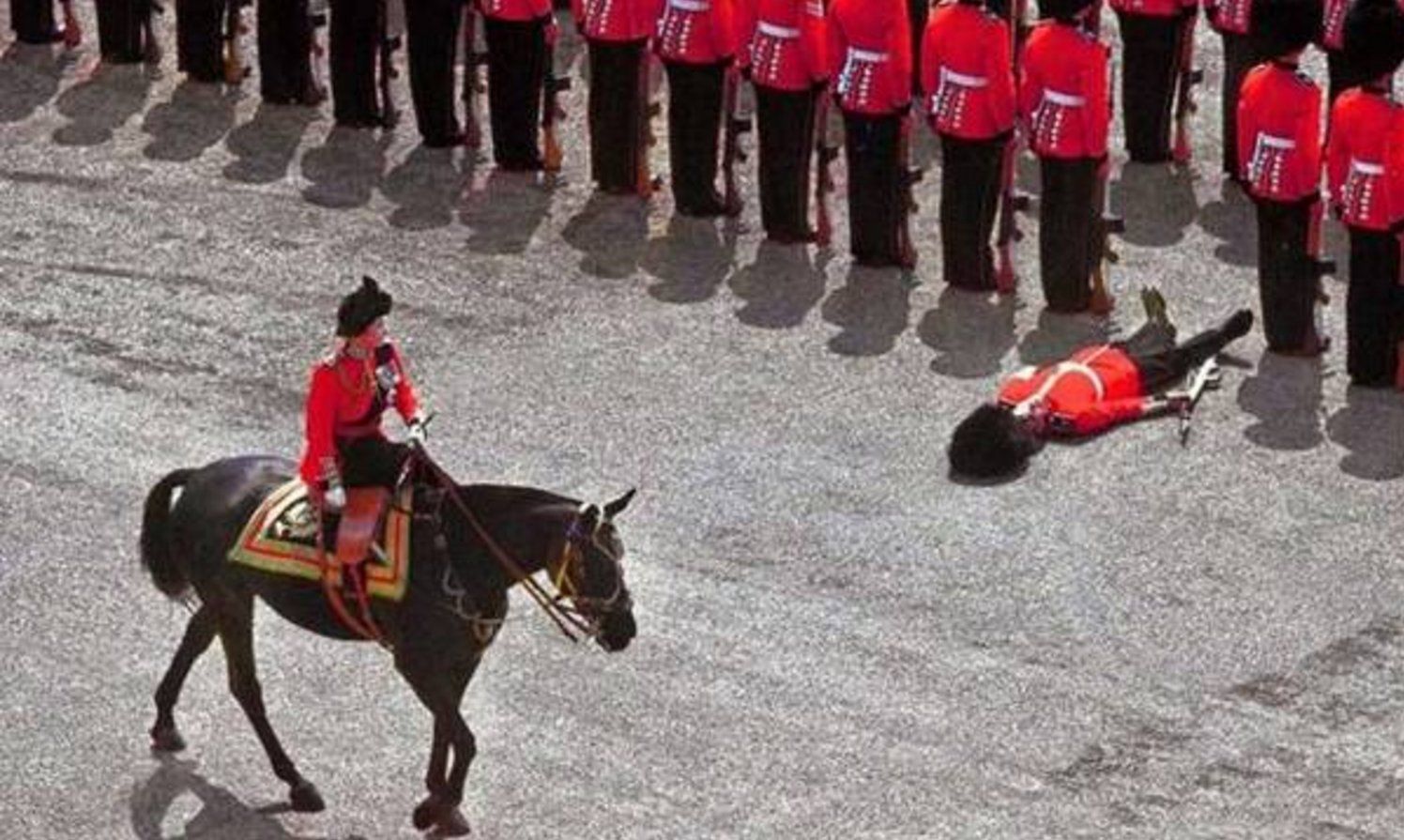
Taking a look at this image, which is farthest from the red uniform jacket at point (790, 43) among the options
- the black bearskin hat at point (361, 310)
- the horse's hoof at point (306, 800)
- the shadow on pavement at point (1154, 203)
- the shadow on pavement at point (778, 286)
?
the horse's hoof at point (306, 800)

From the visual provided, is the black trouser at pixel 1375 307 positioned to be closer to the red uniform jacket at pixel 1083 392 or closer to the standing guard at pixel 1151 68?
the red uniform jacket at pixel 1083 392

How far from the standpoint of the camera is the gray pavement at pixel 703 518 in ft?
49.3

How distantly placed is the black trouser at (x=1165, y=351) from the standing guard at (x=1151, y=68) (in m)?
2.68

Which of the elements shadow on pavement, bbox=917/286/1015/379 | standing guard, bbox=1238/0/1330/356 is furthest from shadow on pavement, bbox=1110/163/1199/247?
standing guard, bbox=1238/0/1330/356

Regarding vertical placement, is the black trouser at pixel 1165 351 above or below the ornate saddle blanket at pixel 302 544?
below

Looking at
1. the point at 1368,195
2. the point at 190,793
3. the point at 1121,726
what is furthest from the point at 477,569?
the point at 1368,195

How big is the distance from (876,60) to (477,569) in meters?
5.68

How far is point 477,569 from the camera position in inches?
570

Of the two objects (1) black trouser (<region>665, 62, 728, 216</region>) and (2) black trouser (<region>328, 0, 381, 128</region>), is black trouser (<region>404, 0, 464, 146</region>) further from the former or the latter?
(1) black trouser (<region>665, 62, 728, 216</region>)

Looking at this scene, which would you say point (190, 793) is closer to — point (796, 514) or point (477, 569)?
point (477, 569)

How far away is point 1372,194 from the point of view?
18234 millimetres

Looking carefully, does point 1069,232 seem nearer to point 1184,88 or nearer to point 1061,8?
point 1061,8

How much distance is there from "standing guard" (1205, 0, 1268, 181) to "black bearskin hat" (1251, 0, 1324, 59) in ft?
1.90

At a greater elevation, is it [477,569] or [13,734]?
[477,569]
